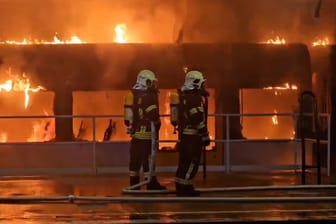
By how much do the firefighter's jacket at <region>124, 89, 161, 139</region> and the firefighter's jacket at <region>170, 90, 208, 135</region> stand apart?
1.36 ft

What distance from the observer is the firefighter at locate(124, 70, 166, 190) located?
30.6ft

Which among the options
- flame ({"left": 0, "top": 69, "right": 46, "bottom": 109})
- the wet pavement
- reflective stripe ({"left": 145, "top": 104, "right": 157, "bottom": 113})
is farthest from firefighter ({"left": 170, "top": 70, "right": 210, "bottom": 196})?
flame ({"left": 0, "top": 69, "right": 46, "bottom": 109})

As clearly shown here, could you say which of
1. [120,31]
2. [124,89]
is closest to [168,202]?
[124,89]

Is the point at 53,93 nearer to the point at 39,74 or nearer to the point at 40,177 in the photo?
the point at 39,74

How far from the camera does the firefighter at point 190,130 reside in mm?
8930

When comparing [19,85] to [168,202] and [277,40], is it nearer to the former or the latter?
[277,40]

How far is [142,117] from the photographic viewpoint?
937cm

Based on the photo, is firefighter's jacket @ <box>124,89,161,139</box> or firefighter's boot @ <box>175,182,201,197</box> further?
firefighter's jacket @ <box>124,89,161,139</box>

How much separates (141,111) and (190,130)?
758 millimetres

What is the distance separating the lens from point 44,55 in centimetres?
1229

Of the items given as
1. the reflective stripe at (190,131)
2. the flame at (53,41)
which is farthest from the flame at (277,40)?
the reflective stripe at (190,131)

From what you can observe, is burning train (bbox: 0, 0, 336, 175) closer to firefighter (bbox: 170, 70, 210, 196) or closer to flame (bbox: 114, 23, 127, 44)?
flame (bbox: 114, 23, 127, 44)

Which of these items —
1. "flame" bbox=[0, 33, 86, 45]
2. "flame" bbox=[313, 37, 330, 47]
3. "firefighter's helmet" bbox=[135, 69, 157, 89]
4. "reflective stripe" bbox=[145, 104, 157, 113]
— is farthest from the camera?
"flame" bbox=[0, 33, 86, 45]

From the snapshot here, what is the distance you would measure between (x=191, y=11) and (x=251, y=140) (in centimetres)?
273
